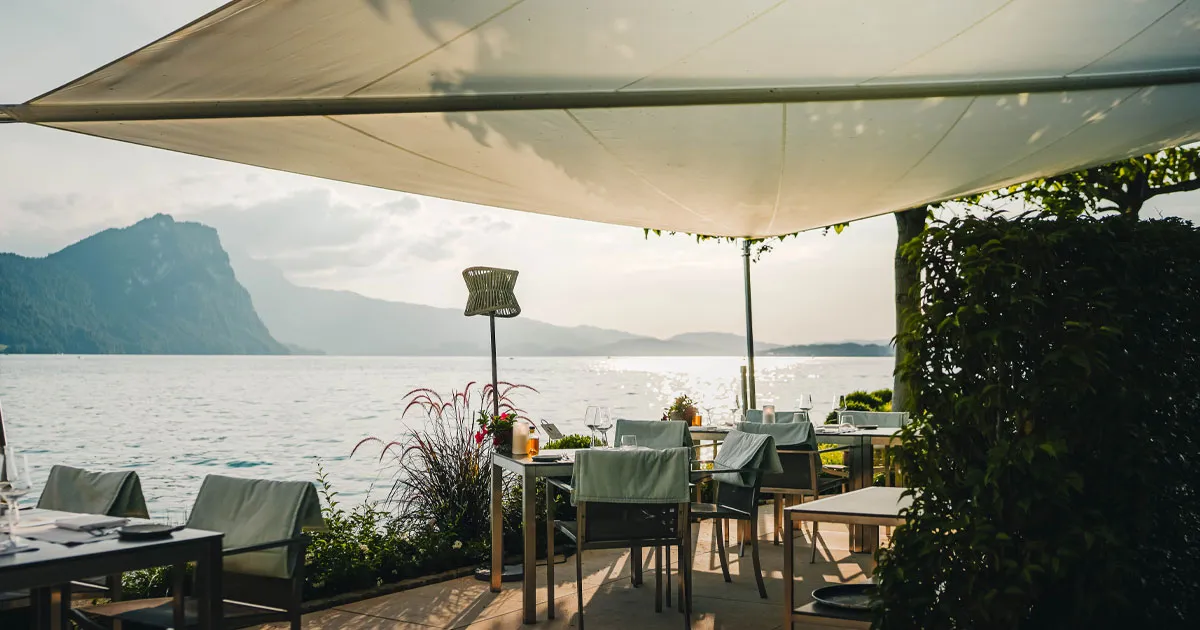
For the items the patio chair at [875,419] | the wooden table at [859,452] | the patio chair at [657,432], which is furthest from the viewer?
the patio chair at [875,419]

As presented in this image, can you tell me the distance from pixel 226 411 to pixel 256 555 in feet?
86.6

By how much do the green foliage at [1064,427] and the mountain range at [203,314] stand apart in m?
26.7

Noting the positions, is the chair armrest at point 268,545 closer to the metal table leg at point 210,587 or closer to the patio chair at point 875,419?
the metal table leg at point 210,587

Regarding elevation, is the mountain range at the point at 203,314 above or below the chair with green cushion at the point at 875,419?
above

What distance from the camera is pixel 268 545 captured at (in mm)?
2998

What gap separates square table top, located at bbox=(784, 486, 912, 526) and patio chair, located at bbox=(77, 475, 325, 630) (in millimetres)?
1770

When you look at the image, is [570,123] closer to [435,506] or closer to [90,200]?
[435,506]

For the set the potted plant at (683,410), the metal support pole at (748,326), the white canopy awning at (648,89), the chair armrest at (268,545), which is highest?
the white canopy awning at (648,89)

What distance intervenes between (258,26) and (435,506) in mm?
4578

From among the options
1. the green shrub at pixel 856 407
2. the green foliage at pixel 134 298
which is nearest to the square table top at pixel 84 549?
the green shrub at pixel 856 407

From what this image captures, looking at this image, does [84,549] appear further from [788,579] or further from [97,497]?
[788,579]

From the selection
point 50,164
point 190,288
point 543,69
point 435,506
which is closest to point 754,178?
point 543,69

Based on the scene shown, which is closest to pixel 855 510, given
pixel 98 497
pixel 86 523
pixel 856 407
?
pixel 86 523

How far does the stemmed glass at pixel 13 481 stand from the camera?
2.83m
